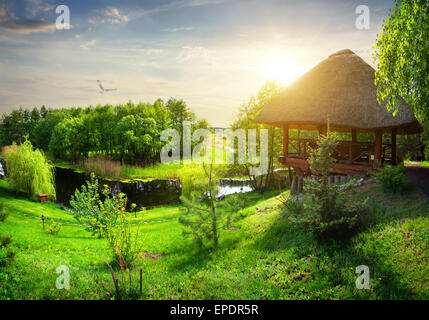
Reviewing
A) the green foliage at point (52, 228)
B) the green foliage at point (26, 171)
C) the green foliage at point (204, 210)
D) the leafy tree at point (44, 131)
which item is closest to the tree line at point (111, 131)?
the leafy tree at point (44, 131)

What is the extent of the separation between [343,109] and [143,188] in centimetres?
1924

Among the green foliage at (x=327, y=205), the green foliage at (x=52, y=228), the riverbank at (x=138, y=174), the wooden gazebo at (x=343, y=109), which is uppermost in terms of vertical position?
the wooden gazebo at (x=343, y=109)

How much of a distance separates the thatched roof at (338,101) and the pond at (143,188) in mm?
9936

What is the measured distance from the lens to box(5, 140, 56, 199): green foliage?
16.3m

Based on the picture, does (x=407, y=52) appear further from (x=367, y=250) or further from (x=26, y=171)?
(x=26, y=171)

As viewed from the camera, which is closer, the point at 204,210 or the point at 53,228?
the point at 204,210

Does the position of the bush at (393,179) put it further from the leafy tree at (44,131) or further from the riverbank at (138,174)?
the leafy tree at (44,131)

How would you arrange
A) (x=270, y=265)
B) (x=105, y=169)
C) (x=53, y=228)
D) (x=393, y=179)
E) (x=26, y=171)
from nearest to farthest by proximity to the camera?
(x=270, y=265) → (x=393, y=179) → (x=53, y=228) → (x=26, y=171) → (x=105, y=169)

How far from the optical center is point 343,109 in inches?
397

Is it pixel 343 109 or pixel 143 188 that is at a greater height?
pixel 343 109

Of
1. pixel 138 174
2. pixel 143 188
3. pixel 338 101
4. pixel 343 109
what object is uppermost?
pixel 338 101

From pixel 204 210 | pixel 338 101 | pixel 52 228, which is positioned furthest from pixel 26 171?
pixel 338 101

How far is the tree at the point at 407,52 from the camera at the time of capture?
17.8ft

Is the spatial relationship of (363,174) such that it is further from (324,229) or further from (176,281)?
(176,281)
